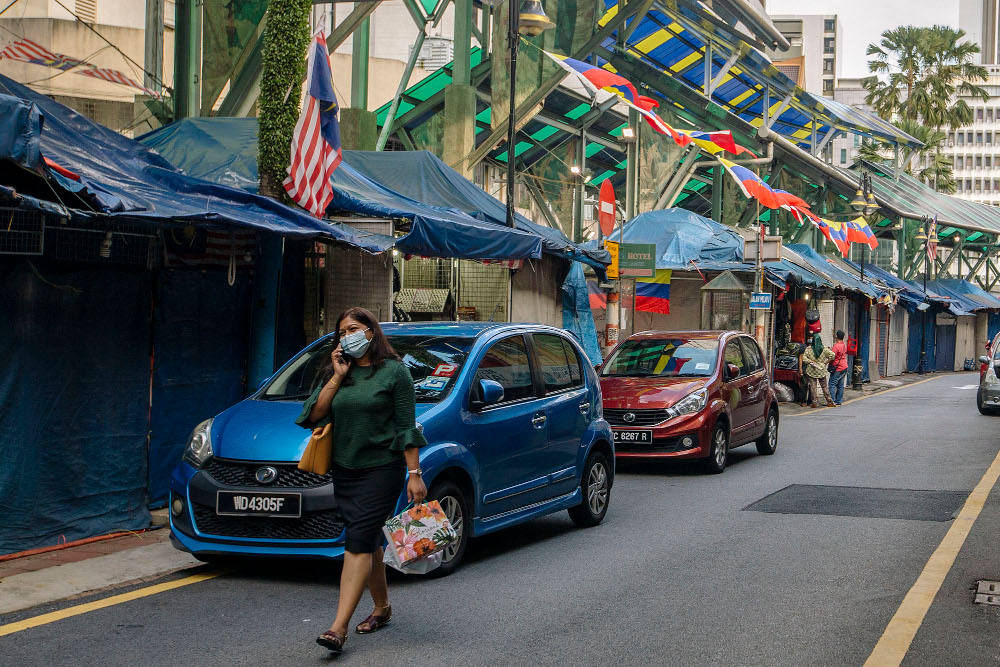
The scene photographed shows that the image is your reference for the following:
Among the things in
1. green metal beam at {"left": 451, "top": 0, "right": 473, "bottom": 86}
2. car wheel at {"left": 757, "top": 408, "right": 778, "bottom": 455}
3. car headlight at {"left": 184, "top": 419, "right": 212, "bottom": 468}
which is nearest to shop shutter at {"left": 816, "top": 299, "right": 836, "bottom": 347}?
green metal beam at {"left": 451, "top": 0, "right": 473, "bottom": 86}

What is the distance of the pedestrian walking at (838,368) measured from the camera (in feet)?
86.2

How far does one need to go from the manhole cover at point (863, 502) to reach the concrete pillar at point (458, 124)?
10946 millimetres

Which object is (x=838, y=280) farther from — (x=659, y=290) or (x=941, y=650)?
(x=941, y=650)

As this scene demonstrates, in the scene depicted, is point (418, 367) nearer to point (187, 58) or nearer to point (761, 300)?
point (187, 58)

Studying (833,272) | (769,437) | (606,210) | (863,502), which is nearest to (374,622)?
(863,502)

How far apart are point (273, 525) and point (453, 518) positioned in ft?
3.96

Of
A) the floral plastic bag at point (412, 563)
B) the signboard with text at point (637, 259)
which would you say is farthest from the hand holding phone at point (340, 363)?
the signboard with text at point (637, 259)

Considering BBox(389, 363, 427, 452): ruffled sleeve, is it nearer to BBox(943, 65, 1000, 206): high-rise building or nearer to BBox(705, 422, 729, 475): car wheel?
BBox(705, 422, 729, 475): car wheel

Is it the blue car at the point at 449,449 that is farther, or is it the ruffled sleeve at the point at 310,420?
the blue car at the point at 449,449

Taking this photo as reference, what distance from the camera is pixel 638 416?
13.4m

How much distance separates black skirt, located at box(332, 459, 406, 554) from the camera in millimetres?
5527

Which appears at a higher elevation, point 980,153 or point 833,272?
point 980,153

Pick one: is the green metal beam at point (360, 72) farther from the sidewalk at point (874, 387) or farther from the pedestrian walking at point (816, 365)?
the pedestrian walking at point (816, 365)

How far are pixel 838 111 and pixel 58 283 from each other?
3655 centimetres
